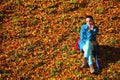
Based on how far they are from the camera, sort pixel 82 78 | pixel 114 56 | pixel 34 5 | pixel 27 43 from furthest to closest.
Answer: pixel 34 5 < pixel 27 43 < pixel 114 56 < pixel 82 78

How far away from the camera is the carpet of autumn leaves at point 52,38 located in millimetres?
11188

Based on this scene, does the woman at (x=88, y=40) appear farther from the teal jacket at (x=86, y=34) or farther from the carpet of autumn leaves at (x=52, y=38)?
the carpet of autumn leaves at (x=52, y=38)

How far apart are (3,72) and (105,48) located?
14.4ft

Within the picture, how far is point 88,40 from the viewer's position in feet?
35.9

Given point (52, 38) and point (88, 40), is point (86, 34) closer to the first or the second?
point (88, 40)

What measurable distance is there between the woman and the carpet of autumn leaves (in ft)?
1.73

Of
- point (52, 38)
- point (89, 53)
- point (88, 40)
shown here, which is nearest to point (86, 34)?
point (88, 40)

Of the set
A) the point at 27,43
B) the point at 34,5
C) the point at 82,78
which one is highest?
the point at 34,5

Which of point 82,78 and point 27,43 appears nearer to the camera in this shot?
point 82,78

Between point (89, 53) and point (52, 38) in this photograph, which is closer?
point (89, 53)

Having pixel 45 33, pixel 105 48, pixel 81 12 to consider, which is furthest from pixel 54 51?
pixel 81 12

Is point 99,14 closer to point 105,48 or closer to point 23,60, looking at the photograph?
point 105,48

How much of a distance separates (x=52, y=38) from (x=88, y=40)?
242 cm

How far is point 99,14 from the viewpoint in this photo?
13977 mm
